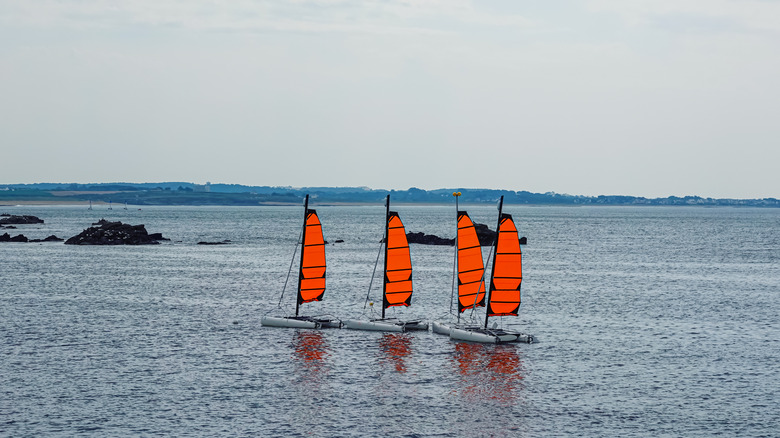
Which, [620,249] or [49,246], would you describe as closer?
[49,246]

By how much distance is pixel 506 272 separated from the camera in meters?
50.3

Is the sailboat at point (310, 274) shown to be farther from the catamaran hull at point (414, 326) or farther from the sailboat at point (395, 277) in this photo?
the catamaran hull at point (414, 326)

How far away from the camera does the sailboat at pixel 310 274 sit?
185 ft

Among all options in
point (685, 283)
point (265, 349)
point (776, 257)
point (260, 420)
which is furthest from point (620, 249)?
point (260, 420)

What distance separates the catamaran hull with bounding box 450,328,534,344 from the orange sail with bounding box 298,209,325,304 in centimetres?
1018

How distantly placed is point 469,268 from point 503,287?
301 centimetres

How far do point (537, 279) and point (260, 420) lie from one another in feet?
201

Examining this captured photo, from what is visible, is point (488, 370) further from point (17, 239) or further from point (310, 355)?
point (17, 239)

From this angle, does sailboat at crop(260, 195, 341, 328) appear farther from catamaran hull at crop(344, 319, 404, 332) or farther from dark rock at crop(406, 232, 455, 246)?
dark rock at crop(406, 232, 455, 246)

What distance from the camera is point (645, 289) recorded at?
8338 cm

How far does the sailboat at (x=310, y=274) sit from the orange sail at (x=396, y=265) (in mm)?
4228

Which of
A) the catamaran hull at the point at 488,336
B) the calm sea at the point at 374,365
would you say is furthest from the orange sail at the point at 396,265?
the catamaran hull at the point at 488,336

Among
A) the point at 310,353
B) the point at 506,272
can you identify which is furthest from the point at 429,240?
the point at 310,353

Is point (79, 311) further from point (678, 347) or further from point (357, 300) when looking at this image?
point (678, 347)
